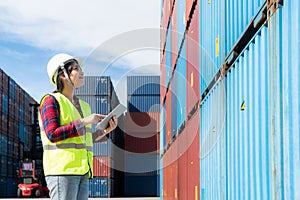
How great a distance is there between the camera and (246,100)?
4.26 metres

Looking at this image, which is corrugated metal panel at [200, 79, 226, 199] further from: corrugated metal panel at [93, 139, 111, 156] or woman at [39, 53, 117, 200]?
corrugated metal panel at [93, 139, 111, 156]

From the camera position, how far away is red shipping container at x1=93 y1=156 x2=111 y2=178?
118 feet

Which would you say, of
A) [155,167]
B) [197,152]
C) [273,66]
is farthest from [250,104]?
[155,167]

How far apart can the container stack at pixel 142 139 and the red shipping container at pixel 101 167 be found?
355cm

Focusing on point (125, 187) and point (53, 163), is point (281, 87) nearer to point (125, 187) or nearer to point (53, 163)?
point (53, 163)

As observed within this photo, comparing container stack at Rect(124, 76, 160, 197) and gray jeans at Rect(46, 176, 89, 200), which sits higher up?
container stack at Rect(124, 76, 160, 197)

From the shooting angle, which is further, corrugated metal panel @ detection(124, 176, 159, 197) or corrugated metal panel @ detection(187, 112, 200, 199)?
corrugated metal panel @ detection(124, 176, 159, 197)

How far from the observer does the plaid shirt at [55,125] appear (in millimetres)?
3732

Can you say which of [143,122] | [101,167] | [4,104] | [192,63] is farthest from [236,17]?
[143,122]

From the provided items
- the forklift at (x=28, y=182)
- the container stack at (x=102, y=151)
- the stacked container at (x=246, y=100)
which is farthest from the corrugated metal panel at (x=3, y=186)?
the stacked container at (x=246, y=100)

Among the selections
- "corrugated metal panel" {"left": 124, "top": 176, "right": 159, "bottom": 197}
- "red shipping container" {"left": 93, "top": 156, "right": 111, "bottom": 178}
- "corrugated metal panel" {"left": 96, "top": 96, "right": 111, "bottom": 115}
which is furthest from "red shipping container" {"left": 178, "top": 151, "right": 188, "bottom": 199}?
"corrugated metal panel" {"left": 124, "top": 176, "right": 159, "bottom": 197}

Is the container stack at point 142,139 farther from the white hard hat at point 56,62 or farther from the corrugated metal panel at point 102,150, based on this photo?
the white hard hat at point 56,62

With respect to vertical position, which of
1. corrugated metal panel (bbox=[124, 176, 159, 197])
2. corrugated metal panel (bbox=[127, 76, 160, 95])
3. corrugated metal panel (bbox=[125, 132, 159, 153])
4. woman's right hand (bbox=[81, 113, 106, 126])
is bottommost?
corrugated metal panel (bbox=[124, 176, 159, 197])

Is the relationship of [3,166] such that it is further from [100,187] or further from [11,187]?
[100,187]
